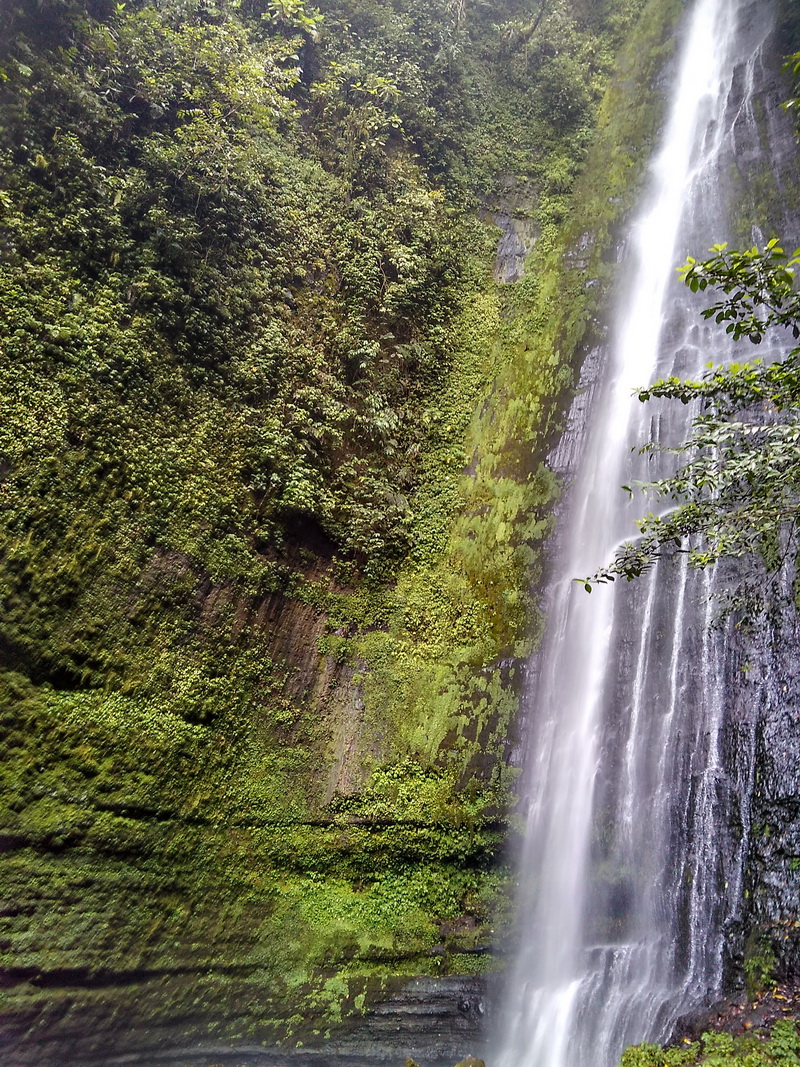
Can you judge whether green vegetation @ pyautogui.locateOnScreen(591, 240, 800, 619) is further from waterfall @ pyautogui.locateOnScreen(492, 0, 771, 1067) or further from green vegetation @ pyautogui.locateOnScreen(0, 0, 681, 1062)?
green vegetation @ pyautogui.locateOnScreen(0, 0, 681, 1062)

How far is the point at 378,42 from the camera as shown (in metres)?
13.3

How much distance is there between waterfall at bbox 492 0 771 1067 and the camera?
6312 millimetres

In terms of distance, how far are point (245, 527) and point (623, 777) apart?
6095 mm

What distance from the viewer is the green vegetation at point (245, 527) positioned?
6082mm

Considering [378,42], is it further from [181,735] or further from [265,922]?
[265,922]

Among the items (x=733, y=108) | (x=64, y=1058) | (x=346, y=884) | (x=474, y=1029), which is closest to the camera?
(x=64, y=1058)

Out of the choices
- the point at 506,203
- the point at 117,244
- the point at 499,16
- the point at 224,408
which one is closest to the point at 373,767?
the point at 224,408

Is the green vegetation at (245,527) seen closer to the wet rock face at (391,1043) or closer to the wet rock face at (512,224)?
the wet rock face at (391,1043)

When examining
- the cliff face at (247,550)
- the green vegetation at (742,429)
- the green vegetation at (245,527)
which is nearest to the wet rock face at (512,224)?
the green vegetation at (245,527)

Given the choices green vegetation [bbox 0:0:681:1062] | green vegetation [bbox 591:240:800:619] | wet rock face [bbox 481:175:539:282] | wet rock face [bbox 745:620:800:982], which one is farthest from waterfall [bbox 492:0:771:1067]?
green vegetation [bbox 591:240:800:619]

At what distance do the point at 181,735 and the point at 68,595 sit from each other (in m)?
2.13

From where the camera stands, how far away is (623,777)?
24.5 ft

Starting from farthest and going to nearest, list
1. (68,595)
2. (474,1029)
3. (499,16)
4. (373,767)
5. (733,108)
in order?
(499,16) < (733,108) < (373,767) < (474,1029) < (68,595)

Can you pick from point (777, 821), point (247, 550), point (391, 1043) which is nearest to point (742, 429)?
point (777, 821)
